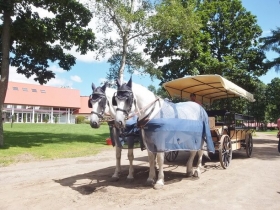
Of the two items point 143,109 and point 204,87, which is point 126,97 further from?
point 204,87

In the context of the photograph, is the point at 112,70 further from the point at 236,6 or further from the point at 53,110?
the point at 53,110

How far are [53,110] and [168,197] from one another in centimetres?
6193

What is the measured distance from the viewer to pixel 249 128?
486 inches

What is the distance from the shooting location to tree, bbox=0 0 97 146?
14.6 meters

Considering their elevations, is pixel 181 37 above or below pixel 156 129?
above

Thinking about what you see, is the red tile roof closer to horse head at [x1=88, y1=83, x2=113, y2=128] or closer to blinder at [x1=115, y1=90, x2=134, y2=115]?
horse head at [x1=88, y1=83, x2=113, y2=128]

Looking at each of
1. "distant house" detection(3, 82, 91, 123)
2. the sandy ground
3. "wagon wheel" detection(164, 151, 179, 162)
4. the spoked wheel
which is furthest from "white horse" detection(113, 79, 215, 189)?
"distant house" detection(3, 82, 91, 123)

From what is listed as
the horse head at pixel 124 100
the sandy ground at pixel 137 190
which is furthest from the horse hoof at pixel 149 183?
the horse head at pixel 124 100

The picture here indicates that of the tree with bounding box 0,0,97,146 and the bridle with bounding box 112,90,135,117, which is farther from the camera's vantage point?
the tree with bounding box 0,0,97,146

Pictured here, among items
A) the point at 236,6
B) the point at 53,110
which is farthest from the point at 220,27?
the point at 53,110

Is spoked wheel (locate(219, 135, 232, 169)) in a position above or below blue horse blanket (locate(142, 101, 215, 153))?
below

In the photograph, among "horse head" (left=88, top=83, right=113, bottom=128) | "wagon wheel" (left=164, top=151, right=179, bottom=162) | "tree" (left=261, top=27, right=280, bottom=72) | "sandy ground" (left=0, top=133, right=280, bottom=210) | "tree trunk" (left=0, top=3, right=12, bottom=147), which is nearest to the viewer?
"sandy ground" (left=0, top=133, right=280, bottom=210)

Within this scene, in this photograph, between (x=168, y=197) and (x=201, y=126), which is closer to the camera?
(x=168, y=197)

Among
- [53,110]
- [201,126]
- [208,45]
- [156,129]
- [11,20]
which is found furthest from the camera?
[53,110]
